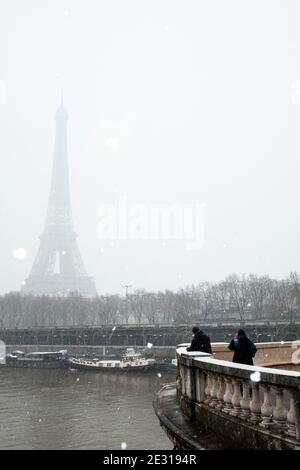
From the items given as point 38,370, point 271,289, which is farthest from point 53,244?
point 38,370

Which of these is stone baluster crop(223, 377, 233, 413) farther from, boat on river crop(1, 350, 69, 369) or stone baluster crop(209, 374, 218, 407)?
boat on river crop(1, 350, 69, 369)

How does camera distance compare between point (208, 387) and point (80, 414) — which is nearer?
point (208, 387)

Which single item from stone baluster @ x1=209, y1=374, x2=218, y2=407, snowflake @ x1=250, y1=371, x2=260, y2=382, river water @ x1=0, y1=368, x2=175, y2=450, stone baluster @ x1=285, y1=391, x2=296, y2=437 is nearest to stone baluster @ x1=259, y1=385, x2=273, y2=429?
snowflake @ x1=250, y1=371, x2=260, y2=382

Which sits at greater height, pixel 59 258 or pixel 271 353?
pixel 59 258

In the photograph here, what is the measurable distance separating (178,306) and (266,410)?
97.4 metres

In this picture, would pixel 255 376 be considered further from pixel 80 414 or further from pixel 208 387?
pixel 80 414

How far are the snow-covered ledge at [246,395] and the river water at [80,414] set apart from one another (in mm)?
14878

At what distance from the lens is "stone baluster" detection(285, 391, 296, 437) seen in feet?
19.0

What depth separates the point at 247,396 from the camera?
22.5 ft

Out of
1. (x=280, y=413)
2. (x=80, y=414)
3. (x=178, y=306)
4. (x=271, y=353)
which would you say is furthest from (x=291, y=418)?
(x=178, y=306)

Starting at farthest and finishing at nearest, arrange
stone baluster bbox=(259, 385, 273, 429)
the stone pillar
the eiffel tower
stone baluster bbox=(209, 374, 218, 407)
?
the eiffel tower → the stone pillar → stone baluster bbox=(209, 374, 218, 407) → stone baluster bbox=(259, 385, 273, 429)

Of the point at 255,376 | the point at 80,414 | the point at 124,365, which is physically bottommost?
the point at 124,365

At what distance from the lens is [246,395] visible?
6867 mm

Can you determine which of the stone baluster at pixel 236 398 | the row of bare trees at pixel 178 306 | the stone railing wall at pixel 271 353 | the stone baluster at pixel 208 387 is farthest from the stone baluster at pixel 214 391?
the row of bare trees at pixel 178 306
